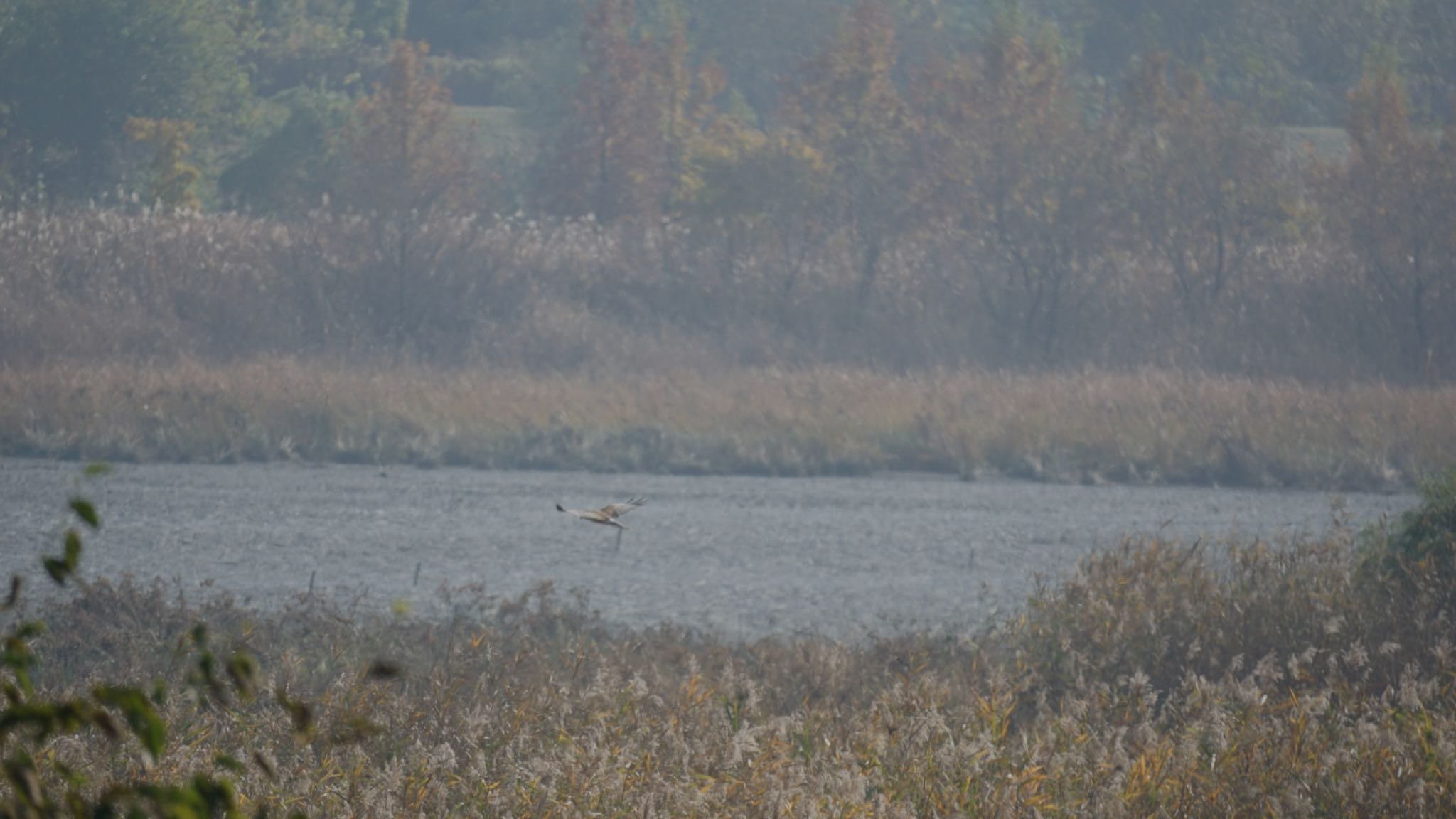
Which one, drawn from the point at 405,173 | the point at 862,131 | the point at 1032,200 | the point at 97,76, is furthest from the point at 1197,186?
the point at 97,76

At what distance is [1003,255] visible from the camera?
29.2 m

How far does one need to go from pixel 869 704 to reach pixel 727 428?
11066 millimetres

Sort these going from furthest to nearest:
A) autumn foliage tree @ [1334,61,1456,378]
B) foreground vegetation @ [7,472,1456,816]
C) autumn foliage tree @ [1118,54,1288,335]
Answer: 1. autumn foliage tree @ [1118,54,1288,335]
2. autumn foliage tree @ [1334,61,1456,378]
3. foreground vegetation @ [7,472,1456,816]

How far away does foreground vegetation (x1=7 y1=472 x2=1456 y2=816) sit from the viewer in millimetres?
4605

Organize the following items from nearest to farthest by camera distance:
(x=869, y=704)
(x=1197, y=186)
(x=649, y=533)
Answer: (x=869, y=704), (x=649, y=533), (x=1197, y=186)

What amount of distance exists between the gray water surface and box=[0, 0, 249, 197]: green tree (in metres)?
26.8

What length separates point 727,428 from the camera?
1788 cm

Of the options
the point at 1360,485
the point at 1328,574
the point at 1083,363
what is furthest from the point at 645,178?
the point at 1328,574

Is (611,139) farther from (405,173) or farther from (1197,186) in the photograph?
(1197,186)

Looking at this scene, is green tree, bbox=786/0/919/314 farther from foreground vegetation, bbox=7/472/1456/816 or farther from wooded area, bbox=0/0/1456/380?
foreground vegetation, bbox=7/472/1456/816

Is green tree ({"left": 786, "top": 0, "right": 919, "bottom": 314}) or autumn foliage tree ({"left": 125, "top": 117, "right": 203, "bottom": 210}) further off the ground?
green tree ({"left": 786, "top": 0, "right": 919, "bottom": 314})

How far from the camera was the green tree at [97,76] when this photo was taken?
38.2m

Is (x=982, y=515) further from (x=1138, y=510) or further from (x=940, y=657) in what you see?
(x=940, y=657)

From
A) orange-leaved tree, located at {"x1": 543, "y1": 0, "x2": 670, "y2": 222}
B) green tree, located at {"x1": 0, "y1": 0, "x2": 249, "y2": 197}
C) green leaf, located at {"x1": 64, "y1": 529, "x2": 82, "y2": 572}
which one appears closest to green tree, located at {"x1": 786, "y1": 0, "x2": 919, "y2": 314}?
orange-leaved tree, located at {"x1": 543, "y1": 0, "x2": 670, "y2": 222}
